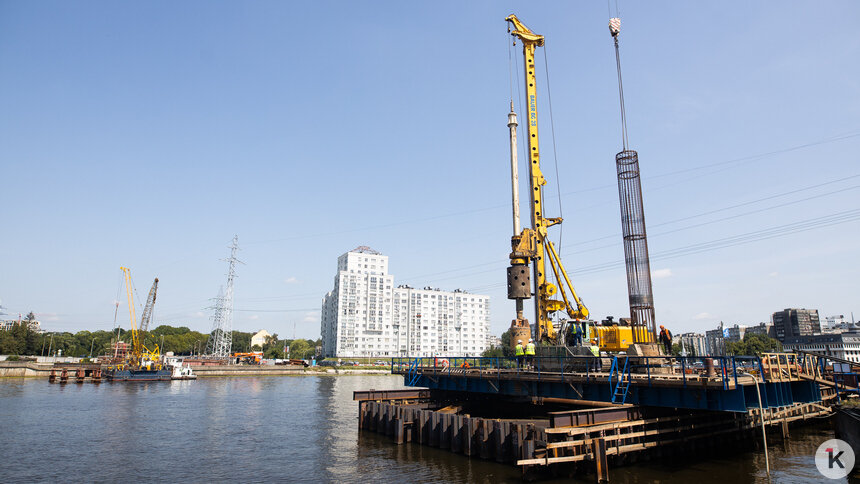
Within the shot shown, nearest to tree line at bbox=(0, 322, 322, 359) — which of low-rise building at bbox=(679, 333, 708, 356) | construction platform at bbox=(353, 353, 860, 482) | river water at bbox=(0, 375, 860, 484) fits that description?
river water at bbox=(0, 375, 860, 484)

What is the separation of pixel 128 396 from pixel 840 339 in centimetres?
19092

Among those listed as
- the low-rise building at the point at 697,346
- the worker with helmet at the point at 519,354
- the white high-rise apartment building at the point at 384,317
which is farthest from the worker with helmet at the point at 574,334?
the white high-rise apartment building at the point at 384,317

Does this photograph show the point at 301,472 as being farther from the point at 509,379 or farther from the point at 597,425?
the point at 597,425

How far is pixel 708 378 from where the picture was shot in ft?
71.9

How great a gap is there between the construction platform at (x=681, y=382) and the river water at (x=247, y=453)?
3.78m

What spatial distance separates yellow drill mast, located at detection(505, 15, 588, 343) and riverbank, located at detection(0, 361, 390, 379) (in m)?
93.0

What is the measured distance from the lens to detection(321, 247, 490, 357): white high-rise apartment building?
177125 millimetres

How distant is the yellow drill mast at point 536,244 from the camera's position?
133 ft

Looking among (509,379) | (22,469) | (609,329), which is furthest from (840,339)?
(22,469)

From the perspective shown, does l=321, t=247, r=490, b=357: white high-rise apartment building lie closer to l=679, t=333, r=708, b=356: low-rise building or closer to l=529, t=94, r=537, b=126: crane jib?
l=679, t=333, r=708, b=356: low-rise building

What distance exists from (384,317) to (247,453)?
503ft

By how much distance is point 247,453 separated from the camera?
30.3 m

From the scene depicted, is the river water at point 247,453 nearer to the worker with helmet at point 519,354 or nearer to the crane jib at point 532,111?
the worker with helmet at point 519,354

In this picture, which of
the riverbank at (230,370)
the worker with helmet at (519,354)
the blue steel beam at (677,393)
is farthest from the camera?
the riverbank at (230,370)
